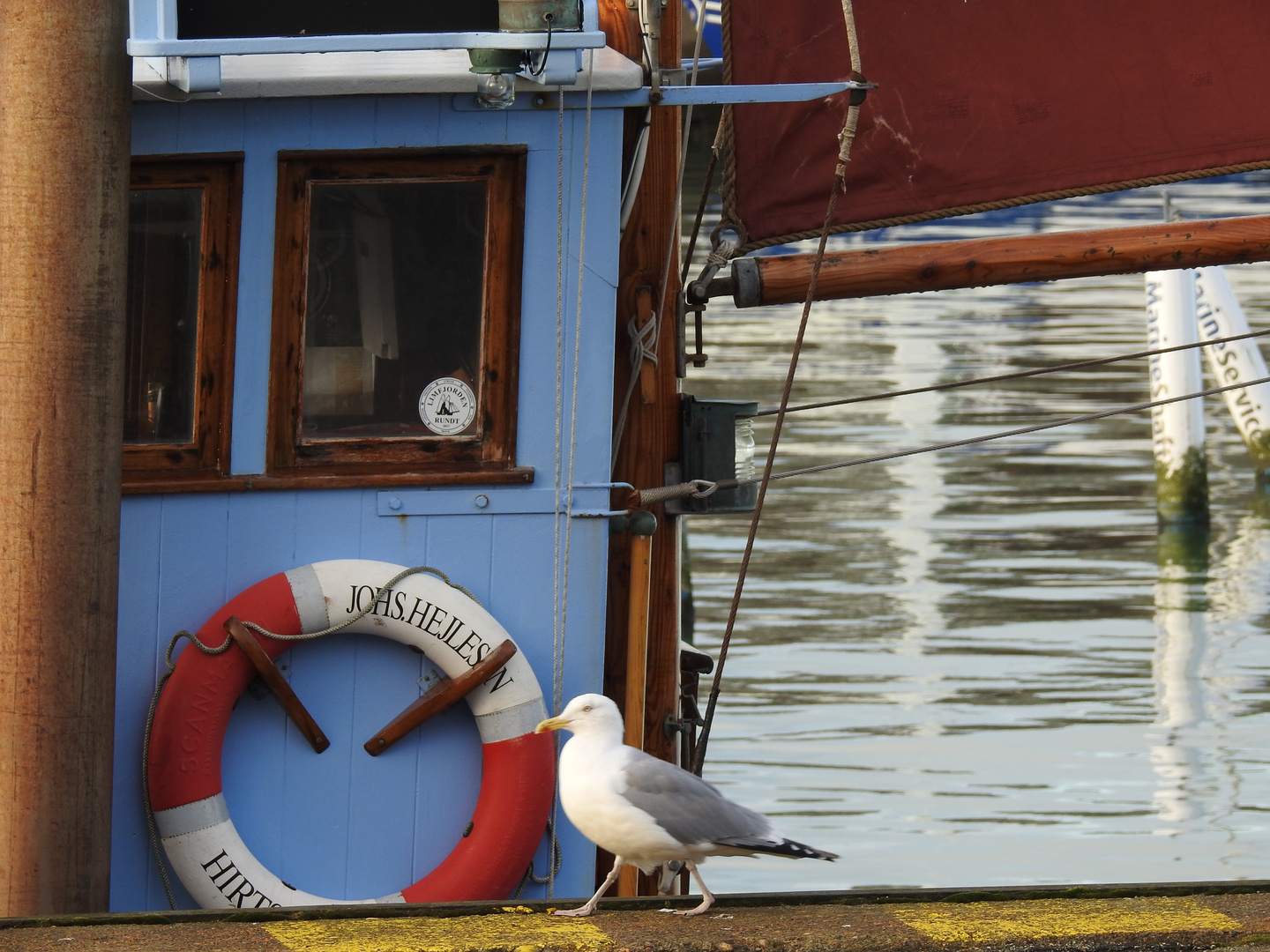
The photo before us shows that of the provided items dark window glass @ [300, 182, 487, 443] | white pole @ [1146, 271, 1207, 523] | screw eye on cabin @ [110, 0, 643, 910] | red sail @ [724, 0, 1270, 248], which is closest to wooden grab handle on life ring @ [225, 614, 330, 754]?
screw eye on cabin @ [110, 0, 643, 910]

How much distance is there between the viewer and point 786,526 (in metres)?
13.4

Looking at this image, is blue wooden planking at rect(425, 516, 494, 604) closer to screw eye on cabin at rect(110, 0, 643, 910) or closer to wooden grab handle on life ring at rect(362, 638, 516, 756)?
screw eye on cabin at rect(110, 0, 643, 910)

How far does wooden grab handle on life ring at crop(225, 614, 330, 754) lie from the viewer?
4.51 meters

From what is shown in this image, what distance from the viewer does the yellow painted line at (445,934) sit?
3518 mm

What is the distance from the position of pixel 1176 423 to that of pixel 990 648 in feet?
12.1

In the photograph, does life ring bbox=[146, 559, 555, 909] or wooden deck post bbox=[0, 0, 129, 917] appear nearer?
wooden deck post bbox=[0, 0, 129, 917]

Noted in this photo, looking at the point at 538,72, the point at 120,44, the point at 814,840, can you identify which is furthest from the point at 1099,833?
the point at 120,44

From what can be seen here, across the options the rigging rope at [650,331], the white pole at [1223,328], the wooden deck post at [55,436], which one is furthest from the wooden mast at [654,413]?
the white pole at [1223,328]

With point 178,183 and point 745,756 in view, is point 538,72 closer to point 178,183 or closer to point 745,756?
point 178,183

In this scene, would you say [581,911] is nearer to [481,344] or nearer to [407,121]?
[481,344]

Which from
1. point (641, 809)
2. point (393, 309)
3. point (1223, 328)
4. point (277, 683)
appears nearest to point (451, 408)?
point (393, 309)

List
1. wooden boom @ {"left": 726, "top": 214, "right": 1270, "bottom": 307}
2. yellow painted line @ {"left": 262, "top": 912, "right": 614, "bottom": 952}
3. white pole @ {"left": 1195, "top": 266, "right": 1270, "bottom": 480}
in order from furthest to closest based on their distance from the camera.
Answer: white pole @ {"left": 1195, "top": 266, "right": 1270, "bottom": 480} → wooden boom @ {"left": 726, "top": 214, "right": 1270, "bottom": 307} → yellow painted line @ {"left": 262, "top": 912, "right": 614, "bottom": 952}

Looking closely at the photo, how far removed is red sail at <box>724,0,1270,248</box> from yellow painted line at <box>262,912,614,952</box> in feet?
7.89

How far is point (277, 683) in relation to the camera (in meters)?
4.58
